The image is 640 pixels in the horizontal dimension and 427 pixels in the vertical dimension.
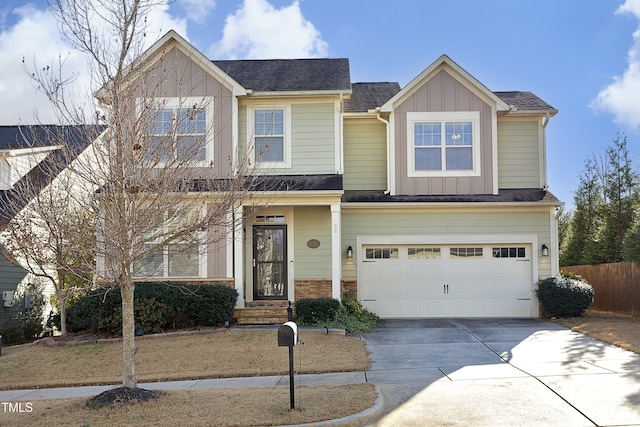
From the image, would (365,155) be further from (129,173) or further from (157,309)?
(129,173)

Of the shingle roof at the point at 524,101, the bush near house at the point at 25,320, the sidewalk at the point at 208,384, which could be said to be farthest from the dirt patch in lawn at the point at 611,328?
the bush near house at the point at 25,320

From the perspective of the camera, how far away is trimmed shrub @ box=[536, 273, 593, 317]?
52.1 feet

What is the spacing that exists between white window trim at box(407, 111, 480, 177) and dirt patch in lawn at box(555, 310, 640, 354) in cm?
476

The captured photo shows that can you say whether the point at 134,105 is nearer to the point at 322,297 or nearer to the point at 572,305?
the point at 322,297

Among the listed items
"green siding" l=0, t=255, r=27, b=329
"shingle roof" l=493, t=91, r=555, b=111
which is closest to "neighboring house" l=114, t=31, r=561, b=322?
"shingle roof" l=493, t=91, r=555, b=111

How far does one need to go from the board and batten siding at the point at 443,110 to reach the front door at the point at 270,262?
11.9ft

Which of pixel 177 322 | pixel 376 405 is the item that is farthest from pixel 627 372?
pixel 177 322

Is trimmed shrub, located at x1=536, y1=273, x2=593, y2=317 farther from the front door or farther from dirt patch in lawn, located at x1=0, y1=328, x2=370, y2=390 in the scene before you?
the front door

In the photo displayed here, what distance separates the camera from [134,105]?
28.2 feet

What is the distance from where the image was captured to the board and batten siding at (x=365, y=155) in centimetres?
1772

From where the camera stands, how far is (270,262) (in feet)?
54.4

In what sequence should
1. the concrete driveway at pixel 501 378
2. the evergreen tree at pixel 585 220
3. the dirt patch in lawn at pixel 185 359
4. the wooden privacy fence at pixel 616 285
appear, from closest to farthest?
the concrete driveway at pixel 501 378 < the dirt patch in lawn at pixel 185 359 < the wooden privacy fence at pixel 616 285 < the evergreen tree at pixel 585 220

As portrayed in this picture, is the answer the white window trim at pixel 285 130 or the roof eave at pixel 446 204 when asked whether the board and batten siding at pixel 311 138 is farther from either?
the roof eave at pixel 446 204

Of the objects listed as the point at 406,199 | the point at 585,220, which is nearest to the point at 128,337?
the point at 406,199
